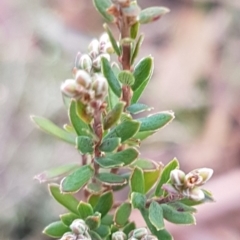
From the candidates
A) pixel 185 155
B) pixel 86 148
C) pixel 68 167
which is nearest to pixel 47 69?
pixel 185 155

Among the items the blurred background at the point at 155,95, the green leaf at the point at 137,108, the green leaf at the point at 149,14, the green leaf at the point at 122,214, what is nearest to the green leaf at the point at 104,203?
the green leaf at the point at 122,214

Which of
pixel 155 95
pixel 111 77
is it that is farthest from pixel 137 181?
pixel 155 95

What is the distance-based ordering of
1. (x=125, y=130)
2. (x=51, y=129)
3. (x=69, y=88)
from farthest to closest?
(x=51, y=129) → (x=125, y=130) → (x=69, y=88)

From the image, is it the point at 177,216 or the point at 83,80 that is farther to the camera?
the point at 177,216

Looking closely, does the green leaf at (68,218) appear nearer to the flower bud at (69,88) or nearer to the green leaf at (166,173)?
the green leaf at (166,173)

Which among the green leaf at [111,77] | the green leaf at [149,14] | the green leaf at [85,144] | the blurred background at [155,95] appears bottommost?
the blurred background at [155,95]

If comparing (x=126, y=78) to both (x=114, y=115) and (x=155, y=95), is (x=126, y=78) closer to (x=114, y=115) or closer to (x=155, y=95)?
(x=114, y=115)

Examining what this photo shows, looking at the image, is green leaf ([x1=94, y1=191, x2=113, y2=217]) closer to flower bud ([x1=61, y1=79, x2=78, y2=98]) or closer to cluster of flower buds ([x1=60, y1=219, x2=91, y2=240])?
cluster of flower buds ([x1=60, y1=219, x2=91, y2=240])

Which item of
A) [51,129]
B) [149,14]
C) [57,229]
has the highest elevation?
[149,14]
